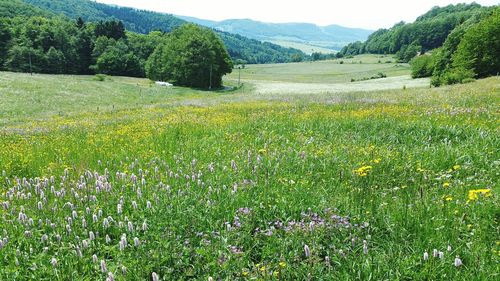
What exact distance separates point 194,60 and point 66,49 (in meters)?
51.0

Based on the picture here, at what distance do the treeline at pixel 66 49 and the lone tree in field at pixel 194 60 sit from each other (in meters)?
25.8

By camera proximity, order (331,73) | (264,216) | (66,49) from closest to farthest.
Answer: (264,216) → (66,49) → (331,73)

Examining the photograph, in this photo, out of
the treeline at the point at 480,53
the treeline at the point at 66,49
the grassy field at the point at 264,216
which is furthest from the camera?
the treeline at the point at 66,49

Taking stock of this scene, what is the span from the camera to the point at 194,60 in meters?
85.8

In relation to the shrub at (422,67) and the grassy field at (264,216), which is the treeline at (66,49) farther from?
the grassy field at (264,216)

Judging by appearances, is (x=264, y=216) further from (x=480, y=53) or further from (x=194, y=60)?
(x=194, y=60)

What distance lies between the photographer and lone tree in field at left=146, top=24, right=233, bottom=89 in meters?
86.0

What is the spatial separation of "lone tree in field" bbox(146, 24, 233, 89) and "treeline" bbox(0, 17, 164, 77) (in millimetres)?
25787

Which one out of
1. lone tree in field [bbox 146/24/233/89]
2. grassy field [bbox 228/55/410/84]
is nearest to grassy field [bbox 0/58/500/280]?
lone tree in field [bbox 146/24/233/89]

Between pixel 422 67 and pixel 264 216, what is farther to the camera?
pixel 422 67

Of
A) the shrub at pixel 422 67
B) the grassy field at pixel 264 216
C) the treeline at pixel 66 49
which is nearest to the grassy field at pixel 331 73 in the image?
the shrub at pixel 422 67

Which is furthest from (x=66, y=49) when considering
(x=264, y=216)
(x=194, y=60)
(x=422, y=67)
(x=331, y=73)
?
(x=264, y=216)

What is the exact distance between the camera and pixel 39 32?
108 meters

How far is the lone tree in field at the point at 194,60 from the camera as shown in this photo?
86.0m
